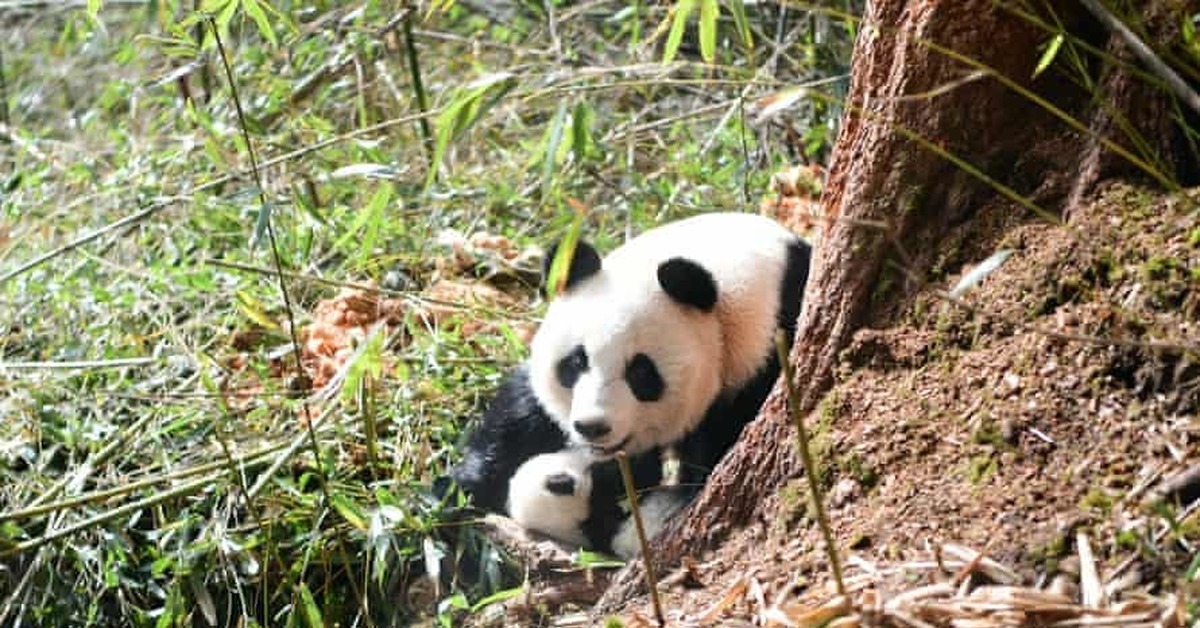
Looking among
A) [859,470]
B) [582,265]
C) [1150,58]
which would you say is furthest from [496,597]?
[1150,58]

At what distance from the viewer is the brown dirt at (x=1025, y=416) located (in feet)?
6.81

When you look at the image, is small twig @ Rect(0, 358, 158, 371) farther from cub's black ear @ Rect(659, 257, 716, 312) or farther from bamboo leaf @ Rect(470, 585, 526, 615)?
cub's black ear @ Rect(659, 257, 716, 312)

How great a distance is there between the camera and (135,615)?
11.4ft

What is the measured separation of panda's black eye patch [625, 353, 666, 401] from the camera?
3.13 meters

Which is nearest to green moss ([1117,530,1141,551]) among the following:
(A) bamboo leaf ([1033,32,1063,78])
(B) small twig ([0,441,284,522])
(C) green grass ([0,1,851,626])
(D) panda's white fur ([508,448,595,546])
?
(A) bamboo leaf ([1033,32,1063,78])

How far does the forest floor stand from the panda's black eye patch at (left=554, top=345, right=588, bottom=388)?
2.25 ft

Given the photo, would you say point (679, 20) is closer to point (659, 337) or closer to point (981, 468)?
point (659, 337)

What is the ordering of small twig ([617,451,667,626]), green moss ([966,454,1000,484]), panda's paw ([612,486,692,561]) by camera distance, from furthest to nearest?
panda's paw ([612,486,692,561]), green moss ([966,454,1000,484]), small twig ([617,451,667,626])

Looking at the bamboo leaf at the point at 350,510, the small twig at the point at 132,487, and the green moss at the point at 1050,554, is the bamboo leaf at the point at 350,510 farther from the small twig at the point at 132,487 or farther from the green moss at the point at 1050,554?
the green moss at the point at 1050,554

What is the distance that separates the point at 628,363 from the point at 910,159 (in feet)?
2.79

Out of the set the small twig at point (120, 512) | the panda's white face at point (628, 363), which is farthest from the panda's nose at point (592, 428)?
the small twig at point (120, 512)

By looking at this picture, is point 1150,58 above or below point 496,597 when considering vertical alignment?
above

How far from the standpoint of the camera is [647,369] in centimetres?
314

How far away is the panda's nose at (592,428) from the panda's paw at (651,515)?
200 mm
